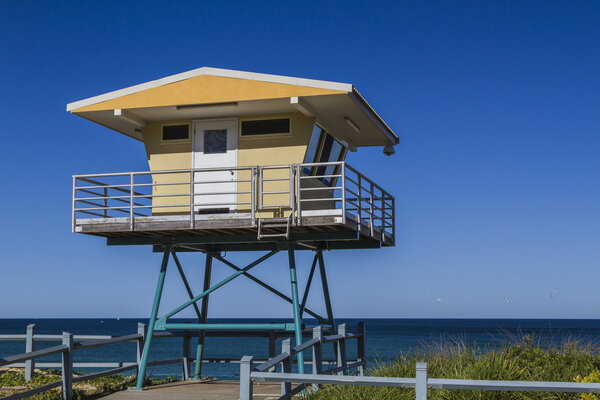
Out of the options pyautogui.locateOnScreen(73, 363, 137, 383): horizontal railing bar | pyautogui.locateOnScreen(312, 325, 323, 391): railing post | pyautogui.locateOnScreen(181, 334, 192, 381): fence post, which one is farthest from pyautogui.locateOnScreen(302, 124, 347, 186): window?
pyautogui.locateOnScreen(73, 363, 137, 383): horizontal railing bar

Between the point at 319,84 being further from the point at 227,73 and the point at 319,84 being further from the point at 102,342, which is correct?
the point at 102,342

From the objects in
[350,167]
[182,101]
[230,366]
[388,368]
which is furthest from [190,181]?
[230,366]

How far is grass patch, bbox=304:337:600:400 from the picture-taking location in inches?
447

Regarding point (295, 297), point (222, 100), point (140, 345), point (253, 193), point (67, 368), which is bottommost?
point (67, 368)

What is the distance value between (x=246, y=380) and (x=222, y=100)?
8117mm

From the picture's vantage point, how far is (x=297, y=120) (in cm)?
1723

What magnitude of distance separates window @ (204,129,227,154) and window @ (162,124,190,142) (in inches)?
18.6

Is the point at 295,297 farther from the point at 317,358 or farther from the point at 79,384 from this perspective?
the point at 79,384

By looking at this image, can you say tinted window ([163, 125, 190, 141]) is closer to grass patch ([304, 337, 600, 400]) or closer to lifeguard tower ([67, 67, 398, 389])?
lifeguard tower ([67, 67, 398, 389])

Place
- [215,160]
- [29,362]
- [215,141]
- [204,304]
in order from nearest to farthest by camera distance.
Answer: [215,160], [215,141], [29,362], [204,304]

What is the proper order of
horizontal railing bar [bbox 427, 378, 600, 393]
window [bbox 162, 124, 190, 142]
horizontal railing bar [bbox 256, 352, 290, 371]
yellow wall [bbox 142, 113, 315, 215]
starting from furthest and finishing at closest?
window [bbox 162, 124, 190, 142], yellow wall [bbox 142, 113, 315, 215], horizontal railing bar [bbox 256, 352, 290, 371], horizontal railing bar [bbox 427, 378, 600, 393]

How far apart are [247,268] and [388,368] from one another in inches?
181

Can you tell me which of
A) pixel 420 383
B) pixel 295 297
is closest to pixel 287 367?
pixel 420 383

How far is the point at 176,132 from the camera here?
59.1 feet
